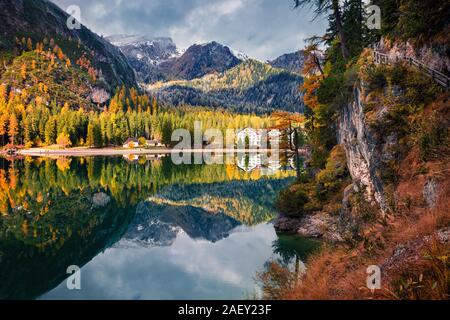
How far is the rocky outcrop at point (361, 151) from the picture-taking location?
1597 centimetres

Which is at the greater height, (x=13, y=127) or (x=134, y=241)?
(x=13, y=127)

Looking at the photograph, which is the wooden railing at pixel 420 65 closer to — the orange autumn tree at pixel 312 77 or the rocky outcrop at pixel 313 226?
the rocky outcrop at pixel 313 226

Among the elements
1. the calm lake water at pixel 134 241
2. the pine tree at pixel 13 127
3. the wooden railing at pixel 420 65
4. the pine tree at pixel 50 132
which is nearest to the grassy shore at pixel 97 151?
the pine tree at pixel 50 132

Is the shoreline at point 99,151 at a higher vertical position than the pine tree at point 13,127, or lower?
lower

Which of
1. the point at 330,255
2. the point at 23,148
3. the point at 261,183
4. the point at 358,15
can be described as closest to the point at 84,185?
the point at 261,183

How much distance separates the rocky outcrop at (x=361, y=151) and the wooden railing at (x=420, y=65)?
1.93 metres

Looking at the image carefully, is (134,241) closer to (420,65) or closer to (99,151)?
(420,65)

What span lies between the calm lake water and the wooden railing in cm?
1108

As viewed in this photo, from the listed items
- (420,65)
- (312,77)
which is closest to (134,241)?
(420,65)

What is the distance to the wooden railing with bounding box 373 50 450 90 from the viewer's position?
44.9 ft

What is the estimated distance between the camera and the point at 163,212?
40531 millimetres

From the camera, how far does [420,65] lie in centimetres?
1550

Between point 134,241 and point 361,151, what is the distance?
18.3 meters

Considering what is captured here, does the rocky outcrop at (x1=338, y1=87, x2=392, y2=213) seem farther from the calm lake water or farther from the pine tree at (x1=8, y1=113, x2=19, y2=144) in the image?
the pine tree at (x1=8, y1=113, x2=19, y2=144)
